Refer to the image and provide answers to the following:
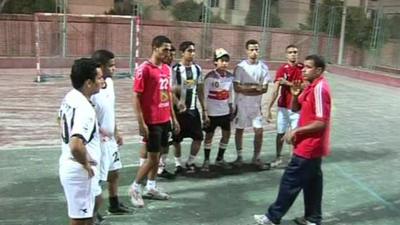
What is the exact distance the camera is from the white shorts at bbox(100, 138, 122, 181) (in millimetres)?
4449

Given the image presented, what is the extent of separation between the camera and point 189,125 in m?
6.41

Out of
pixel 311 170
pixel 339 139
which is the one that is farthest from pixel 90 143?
pixel 339 139

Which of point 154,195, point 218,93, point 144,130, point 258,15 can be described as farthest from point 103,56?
point 258,15

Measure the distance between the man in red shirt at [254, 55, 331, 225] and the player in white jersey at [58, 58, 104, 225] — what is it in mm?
1981

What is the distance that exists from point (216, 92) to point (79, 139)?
3.42 m

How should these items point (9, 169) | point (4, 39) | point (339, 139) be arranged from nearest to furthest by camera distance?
point (9, 169) → point (339, 139) → point (4, 39)

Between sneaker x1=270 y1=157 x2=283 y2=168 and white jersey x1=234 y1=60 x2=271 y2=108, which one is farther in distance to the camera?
sneaker x1=270 y1=157 x2=283 y2=168

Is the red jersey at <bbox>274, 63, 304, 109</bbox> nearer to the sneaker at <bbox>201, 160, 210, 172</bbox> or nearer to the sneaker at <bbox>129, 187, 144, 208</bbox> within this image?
the sneaker at <bbox>201, 160, 210, 172</bbox>

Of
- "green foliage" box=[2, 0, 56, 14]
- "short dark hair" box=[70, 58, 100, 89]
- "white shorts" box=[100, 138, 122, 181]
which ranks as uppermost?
"green foliage" box=[2, 0, 56, 14]

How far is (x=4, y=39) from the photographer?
838 inches

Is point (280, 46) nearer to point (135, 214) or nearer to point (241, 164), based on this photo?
point (241, 164)

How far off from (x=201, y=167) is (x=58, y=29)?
17.0 meters

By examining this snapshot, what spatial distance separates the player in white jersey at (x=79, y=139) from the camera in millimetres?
3330

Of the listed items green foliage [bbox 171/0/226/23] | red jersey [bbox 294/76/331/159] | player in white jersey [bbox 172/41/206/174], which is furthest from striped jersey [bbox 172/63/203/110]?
green foliage [bbox 171/0/226/23]
